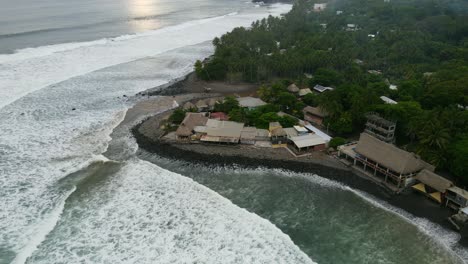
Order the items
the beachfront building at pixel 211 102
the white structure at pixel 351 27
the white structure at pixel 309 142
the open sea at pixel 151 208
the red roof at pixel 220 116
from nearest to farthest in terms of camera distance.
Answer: the open sea at pixel 151 208 → the white structure at pixel 309 142 → the red roof at pixel 220 116 → the beachfront building at pixel 211 102 → the white structure at pixel 351 27

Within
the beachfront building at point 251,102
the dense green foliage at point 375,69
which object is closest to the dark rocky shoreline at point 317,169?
the dense green foliage at point 375,69

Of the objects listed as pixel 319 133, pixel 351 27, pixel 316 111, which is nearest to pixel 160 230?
pixel 319 133

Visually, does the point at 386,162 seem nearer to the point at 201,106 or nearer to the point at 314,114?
the point at 314,114

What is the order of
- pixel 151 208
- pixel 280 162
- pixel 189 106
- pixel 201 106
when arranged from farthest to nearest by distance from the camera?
pixel 201 106 < pixel 189 106 < pixel 280 162 < pixel 151 208

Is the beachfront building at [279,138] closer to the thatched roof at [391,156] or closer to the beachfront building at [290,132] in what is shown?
the beachfront building at [290,132]

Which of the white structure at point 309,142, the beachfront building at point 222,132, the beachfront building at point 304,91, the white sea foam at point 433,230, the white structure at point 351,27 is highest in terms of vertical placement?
the white structure at point 351,27

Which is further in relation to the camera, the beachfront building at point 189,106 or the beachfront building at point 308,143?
the beachfront building at point 189,106

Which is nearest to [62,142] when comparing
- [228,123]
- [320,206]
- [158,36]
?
[228,123]
